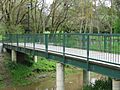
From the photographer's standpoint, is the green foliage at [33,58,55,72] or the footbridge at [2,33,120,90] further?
the green foliage at [33,58,55,72]

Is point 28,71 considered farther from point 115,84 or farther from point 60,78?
point 115,84

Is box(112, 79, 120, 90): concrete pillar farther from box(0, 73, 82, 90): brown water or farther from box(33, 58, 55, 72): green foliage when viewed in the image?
box(33, 58, 55, 72): green foliage

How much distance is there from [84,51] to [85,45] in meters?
0.41

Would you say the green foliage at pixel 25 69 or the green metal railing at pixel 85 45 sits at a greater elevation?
the green metal railing at pixel 85 45

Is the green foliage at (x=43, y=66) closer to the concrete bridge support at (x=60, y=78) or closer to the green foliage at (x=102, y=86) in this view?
the concrete bridge support at (x=60, y=78)

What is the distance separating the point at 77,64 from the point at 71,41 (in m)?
1.75

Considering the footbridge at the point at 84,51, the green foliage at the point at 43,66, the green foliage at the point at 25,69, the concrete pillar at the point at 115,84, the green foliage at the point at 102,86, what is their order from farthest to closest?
the green foliage at the point at 43,66
the green foliage at the point at 25,69
the green foliage at the point at 102,86
the concrete pillar at the point at 115,84
the footbridge at the point at 84,51

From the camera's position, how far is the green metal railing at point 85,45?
1222 centimetres

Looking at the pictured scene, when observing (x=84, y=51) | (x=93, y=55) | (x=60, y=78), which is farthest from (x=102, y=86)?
(x=93, y=55)

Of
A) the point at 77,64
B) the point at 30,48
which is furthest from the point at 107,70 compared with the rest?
the point at 30,48

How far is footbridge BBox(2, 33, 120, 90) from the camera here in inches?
478

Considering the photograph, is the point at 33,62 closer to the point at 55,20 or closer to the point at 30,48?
the point at 30,48

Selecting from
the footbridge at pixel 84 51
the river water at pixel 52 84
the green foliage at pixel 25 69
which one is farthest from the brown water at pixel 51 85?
the footbridge at pixel 84 51

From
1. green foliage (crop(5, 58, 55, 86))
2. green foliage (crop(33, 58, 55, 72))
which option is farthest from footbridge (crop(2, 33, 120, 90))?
green foliage (crop(33, 58, 55, 72))
